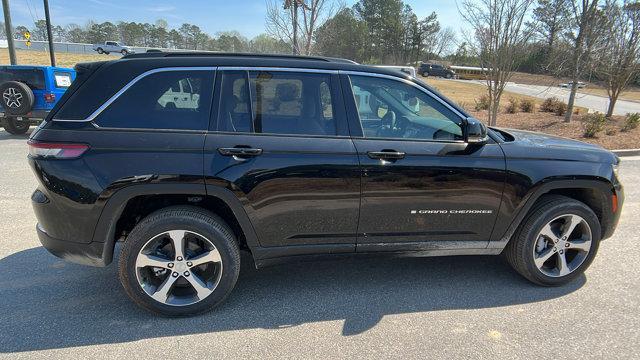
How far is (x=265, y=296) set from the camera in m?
3.20

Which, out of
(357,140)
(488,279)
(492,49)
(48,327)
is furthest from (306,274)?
(492,49)

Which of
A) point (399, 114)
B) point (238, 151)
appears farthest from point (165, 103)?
point (399, 114)

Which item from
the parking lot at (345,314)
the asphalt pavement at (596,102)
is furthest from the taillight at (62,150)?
the asphalt pavement at (596,102)

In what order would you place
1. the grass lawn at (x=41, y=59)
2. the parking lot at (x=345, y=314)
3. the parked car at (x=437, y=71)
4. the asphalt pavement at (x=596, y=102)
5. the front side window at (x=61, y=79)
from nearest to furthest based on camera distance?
the parking lot at (x=345, y=314)
the front side window at (x=61, y=79)
the asphalt pavement at (x=596, y=102)
the grass lawn at (x=41, y=59)
the parked car at (x=437, y=71)

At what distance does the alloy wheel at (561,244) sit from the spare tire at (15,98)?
10.9m

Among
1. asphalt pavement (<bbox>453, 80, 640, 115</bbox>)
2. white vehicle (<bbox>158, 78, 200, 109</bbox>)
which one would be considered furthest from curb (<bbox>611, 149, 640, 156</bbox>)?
white vehicle (<bbox>158, 78, 200, 109</bbox>)

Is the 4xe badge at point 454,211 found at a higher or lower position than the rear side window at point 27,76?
lower

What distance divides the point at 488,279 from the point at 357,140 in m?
1.76

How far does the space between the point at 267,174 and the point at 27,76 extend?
1026 cm

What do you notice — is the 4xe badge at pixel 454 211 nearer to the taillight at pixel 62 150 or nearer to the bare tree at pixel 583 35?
the taillight at pixel 62 150

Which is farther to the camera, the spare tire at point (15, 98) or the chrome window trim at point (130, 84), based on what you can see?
the spare tire at point (15, 98)

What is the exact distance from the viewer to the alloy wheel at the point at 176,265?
9.25 feet

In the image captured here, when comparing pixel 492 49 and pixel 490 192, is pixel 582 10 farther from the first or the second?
pixel 490 192

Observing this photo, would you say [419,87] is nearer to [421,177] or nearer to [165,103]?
[421,177]
